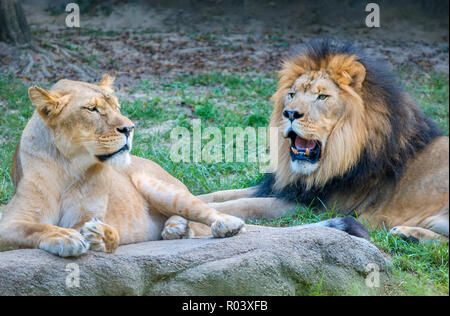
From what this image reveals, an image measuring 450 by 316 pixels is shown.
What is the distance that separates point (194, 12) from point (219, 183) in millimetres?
13159

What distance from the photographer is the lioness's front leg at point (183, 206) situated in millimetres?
3939

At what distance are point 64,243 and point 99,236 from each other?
0.28 meters

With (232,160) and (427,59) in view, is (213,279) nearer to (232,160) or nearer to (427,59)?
(232,160)

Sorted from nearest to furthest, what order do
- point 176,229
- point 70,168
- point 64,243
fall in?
point 64,243 < point 70,168 < point 176,229

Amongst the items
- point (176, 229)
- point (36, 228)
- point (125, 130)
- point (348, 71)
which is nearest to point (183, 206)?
point (176, 229)

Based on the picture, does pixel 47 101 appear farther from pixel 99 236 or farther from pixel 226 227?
pixel 226 227

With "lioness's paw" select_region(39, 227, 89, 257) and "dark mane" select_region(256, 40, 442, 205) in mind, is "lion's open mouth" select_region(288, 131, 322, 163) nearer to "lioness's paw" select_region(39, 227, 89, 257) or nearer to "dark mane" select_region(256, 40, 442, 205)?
"dark mane" select_region(256, 40, 442, 205)

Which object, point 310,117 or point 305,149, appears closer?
point 310,117

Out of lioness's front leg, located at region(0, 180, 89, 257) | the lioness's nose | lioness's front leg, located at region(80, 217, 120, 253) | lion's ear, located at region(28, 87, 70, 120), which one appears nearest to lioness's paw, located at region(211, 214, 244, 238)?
lioness's front leg, located at region(80, 217, 120, 253)

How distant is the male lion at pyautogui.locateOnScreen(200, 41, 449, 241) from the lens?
5133 mm

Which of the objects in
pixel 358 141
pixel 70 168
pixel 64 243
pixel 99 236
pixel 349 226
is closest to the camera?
pixel 64 243

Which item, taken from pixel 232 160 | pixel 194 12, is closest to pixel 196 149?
pixel 232 160

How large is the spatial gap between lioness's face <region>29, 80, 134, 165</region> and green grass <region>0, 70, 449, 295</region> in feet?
6.21

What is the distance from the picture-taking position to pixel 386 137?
17.3 feet
